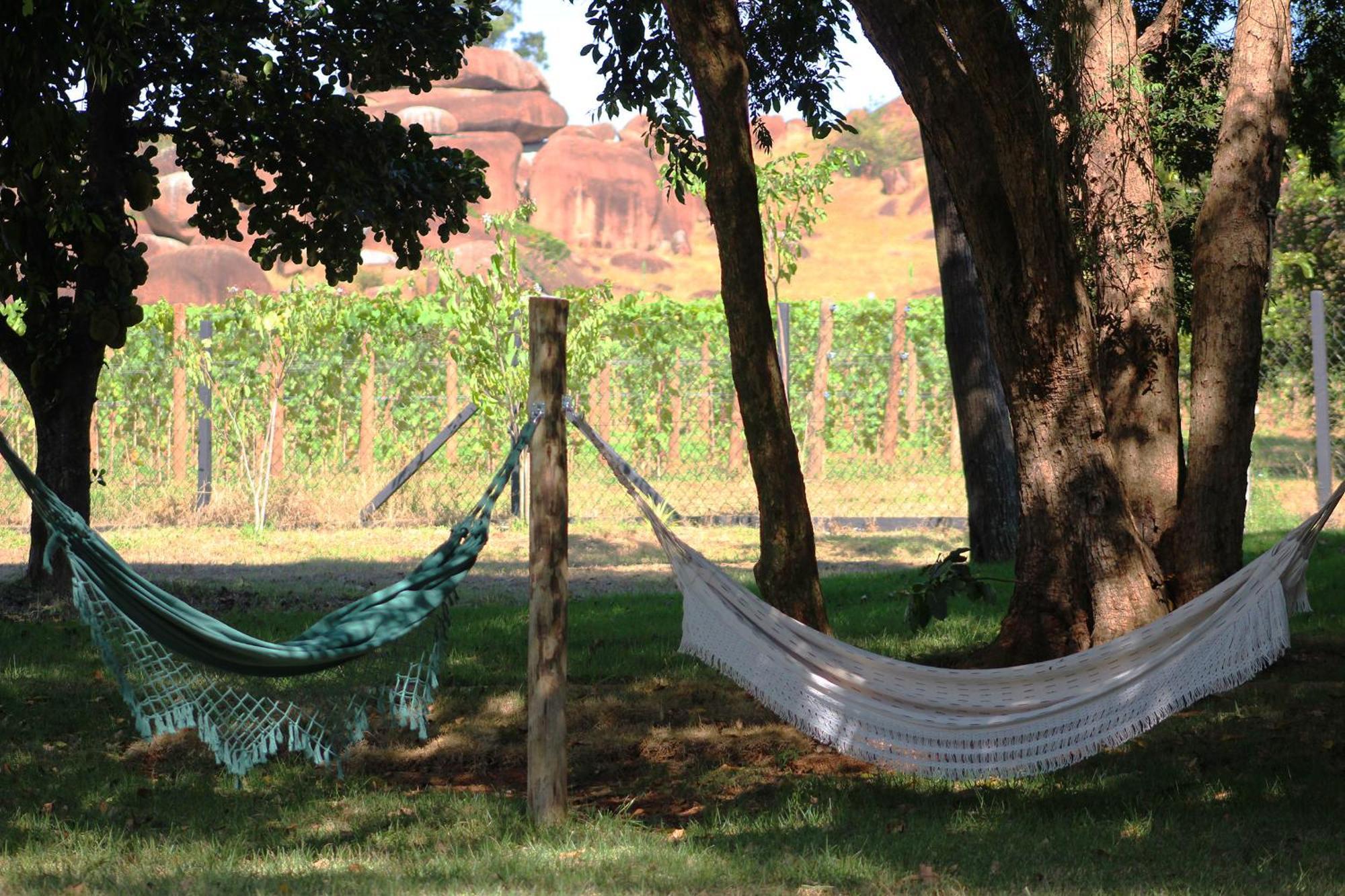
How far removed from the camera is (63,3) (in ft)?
14.7

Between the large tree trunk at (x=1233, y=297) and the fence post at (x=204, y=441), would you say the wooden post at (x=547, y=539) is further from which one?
the fence post at (x=204, y=441)

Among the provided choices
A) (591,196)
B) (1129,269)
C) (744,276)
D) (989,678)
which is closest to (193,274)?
(591,196)

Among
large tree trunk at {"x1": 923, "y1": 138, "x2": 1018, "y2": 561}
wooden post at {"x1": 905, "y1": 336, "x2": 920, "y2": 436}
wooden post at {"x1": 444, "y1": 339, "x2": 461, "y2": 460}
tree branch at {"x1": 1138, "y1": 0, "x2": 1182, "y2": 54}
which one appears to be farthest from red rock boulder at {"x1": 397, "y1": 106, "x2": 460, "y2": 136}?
tree branch at {"x1": 1138, "y1": 0, "x2": 1182, "y2": 54}

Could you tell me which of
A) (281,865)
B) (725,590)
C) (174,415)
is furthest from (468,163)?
(174,415)

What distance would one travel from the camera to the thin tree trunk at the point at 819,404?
12.0 m

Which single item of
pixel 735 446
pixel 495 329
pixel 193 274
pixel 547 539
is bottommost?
pixel 547 539

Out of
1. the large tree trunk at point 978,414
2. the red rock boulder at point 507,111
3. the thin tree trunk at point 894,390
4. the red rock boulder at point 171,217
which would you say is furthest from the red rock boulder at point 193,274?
the large tree trunk at point 978,414

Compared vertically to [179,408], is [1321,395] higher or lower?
lower

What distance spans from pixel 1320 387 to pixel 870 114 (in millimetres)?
49019

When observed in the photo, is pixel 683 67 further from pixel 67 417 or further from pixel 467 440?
pixel 467 440

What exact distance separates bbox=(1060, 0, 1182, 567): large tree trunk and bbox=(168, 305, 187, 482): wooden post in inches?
366

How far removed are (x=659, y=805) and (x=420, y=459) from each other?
675cm

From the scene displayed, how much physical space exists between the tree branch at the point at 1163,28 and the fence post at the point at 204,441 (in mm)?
8296

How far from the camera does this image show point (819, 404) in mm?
11984
